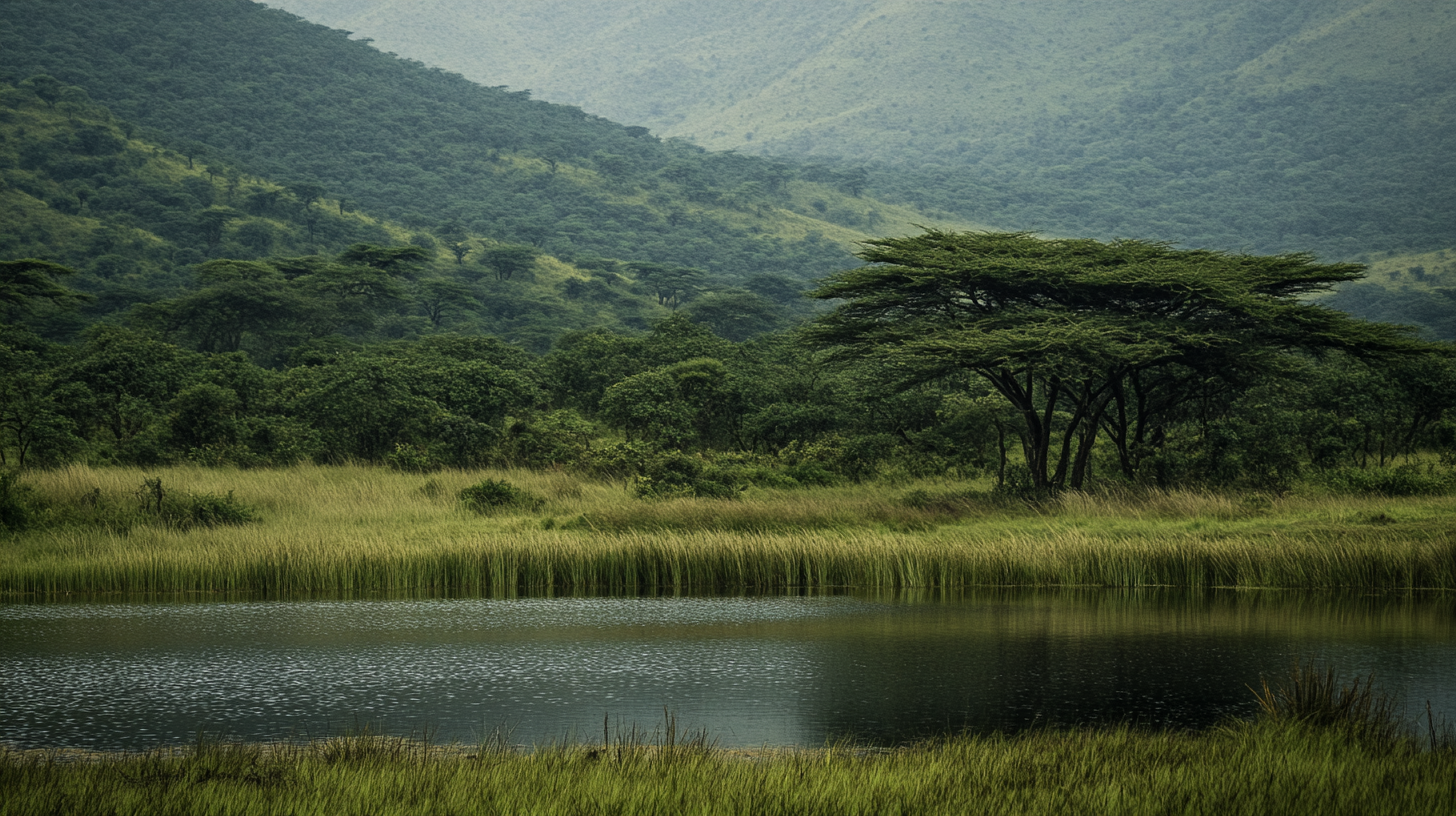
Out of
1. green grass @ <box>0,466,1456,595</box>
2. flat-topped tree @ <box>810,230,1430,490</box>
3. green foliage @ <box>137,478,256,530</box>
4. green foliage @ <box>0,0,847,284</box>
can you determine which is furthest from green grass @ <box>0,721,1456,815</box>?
green foliage @ <box>0,0,847,284</box>

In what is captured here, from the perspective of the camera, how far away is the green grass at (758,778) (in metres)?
6.55

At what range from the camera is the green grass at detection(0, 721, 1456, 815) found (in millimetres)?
6555

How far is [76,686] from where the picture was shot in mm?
10477

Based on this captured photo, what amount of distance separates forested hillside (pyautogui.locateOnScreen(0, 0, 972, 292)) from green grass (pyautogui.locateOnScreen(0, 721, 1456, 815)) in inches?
4011

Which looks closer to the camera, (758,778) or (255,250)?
(758,778)

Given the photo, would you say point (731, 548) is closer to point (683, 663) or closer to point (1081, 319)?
point (683, 663)

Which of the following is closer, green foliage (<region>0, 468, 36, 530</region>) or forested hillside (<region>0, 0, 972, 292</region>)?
green foliage (<region>0, 468, 36, 530</region>)

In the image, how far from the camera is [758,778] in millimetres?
7016

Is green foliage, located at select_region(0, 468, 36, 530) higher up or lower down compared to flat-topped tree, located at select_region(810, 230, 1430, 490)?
lower down

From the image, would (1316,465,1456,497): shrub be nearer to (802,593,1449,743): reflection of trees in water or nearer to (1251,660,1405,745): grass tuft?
(802,593,1449,743): reflection of trees in water

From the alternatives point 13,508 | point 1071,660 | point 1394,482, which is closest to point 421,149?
point 13,508

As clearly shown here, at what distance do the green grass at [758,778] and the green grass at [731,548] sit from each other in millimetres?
9356

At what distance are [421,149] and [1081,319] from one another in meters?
130


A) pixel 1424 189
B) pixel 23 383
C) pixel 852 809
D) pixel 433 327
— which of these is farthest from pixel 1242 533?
pixel 1424 189
